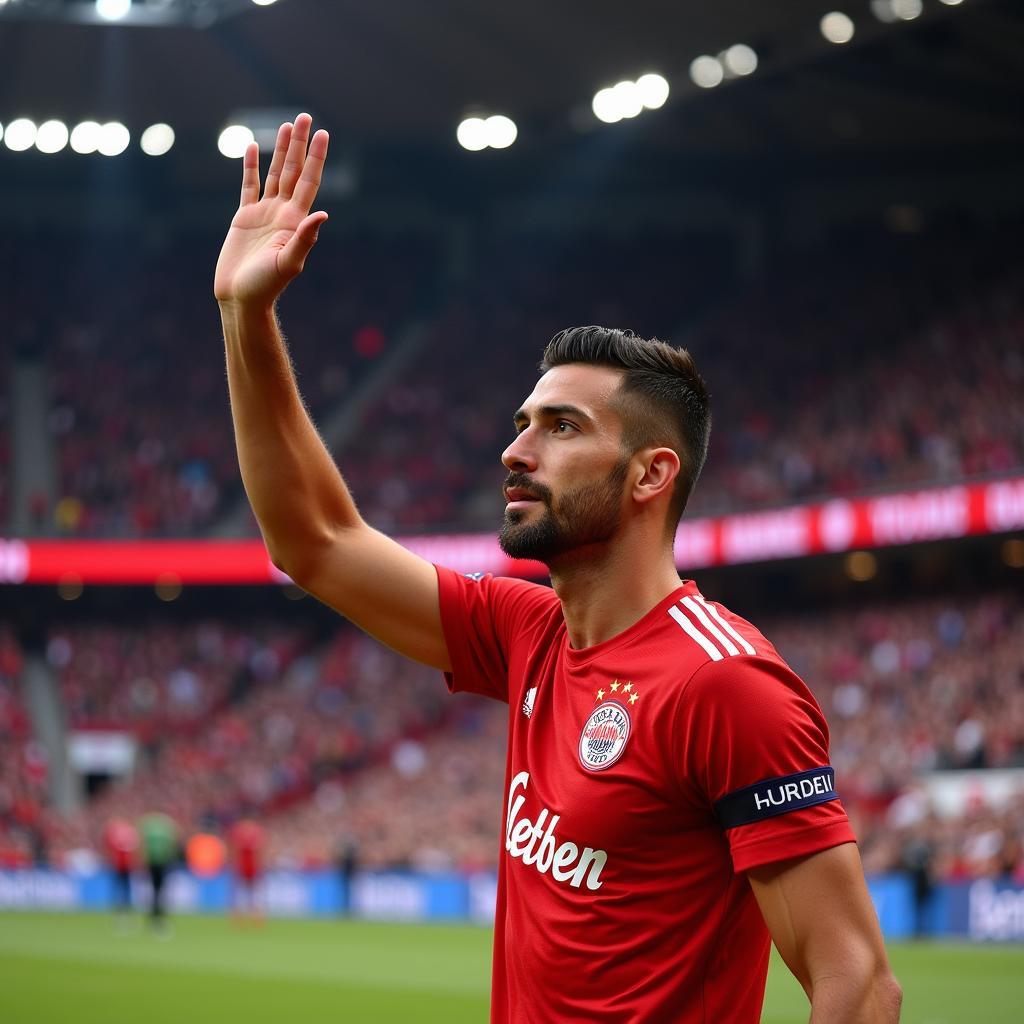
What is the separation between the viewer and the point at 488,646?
4012 millimetres

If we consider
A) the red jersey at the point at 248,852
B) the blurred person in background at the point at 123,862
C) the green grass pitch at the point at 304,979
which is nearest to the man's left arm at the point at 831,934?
the green grass pitch at the point at 304,979

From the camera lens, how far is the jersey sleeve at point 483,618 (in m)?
3.98

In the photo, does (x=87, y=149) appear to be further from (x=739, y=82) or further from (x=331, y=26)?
(x=739, y=82)

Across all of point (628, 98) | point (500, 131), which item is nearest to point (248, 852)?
point (628, 98)

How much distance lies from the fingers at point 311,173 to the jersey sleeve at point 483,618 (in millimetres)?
953

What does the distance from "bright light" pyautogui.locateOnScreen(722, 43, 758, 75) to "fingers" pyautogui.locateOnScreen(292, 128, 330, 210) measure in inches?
1233

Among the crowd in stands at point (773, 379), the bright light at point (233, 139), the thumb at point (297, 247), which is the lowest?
the thumb at point (297, 247)

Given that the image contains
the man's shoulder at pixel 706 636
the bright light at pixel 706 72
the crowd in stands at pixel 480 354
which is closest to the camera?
the man's shoulder at pixel 706 636

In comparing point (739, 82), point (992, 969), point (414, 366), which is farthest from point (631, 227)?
point (992, 969)

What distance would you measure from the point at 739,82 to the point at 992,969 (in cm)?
2343

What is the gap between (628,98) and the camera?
37.4m

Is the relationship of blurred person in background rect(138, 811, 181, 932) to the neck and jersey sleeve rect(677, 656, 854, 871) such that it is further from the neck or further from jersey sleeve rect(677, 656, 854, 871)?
jersey sleeve rect(677, 656, 854, 871)

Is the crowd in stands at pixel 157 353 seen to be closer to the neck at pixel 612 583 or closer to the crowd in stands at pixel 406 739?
the crowd in stands at pixel 406 739

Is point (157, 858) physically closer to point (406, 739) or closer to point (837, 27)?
point (406, 739)
